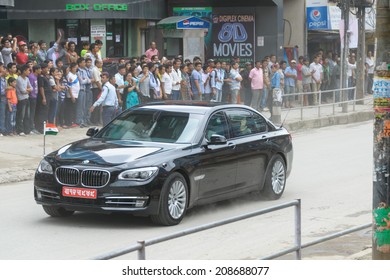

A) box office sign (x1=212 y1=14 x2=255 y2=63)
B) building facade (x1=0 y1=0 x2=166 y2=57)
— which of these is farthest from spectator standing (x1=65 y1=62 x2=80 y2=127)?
box office sign (x1=212 y1=14 x2=255 y2=63)

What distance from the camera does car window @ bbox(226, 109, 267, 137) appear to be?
13.8 metres

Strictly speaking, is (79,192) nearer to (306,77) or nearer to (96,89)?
(96,89)

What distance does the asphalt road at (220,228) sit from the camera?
8.12 metres

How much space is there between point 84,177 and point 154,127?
1646 millimetres

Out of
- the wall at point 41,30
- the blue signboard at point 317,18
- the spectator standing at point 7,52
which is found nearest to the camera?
the spectator standing at point 7,52

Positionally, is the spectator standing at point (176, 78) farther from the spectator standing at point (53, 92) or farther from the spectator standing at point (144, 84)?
the spectator standing at point (53, 92)

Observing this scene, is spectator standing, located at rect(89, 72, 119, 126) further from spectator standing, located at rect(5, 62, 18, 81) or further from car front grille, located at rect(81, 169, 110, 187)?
car front grille, located at rect(81, 169, 110, 187)

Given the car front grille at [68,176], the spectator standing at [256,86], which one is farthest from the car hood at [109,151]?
the spectator standing at [256,86]

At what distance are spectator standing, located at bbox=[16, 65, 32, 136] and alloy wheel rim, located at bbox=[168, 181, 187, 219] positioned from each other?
9.60m

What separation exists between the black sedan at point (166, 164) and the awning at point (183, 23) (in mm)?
17433

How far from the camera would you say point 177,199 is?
12.1 metres

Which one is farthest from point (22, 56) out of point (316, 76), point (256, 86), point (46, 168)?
point (316, 76)

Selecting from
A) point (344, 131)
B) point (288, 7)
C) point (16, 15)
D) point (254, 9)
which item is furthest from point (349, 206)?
point (288, 7)

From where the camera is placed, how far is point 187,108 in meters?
13.4
